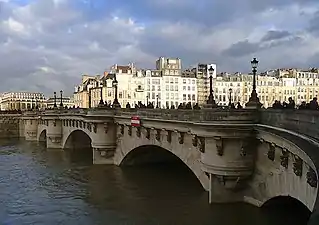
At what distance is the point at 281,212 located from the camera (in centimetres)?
2478

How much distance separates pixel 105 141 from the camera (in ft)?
156

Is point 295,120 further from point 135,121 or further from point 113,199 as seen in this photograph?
point 135,121

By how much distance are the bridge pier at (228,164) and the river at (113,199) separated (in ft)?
2.79

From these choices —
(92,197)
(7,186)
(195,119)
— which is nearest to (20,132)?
(7,186)

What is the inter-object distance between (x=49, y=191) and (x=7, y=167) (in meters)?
17.5

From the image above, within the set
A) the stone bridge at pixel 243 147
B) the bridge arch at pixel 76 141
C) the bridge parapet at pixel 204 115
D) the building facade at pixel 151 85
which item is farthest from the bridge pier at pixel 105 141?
the building facade at pixel 151 85

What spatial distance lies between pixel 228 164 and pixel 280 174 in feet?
15.7

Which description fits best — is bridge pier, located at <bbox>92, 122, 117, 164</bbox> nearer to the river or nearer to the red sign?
the river

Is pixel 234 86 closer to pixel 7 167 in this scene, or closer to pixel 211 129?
pixel 7 167

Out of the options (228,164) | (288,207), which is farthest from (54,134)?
(288,207)

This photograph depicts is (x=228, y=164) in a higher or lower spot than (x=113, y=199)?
higher

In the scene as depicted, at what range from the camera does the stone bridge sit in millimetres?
16250

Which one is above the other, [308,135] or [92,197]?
[308,135]

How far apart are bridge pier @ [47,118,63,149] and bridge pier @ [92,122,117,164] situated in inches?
1053
